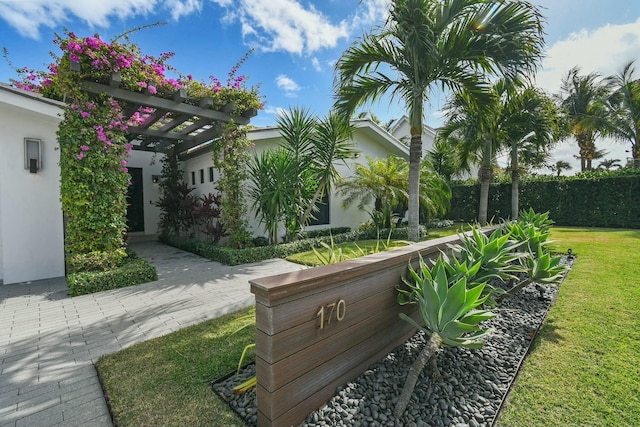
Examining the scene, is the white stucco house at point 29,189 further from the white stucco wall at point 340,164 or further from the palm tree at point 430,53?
the palm tree at point 430,53

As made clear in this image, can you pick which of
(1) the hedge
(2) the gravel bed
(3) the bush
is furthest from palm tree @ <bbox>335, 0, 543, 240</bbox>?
(3) the bush

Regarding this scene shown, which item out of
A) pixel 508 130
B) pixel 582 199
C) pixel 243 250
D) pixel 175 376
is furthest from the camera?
pixel 582 199

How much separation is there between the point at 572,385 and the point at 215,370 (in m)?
3.17

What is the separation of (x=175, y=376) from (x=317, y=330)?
152cm

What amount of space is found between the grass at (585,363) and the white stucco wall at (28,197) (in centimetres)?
823

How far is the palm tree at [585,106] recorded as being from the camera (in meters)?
17.8

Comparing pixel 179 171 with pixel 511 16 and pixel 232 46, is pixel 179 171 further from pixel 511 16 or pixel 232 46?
pixel 511 16

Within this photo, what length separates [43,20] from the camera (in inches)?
224

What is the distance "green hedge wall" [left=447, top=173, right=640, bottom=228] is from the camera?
1227cm

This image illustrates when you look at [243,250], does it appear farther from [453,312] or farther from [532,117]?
[532,117]

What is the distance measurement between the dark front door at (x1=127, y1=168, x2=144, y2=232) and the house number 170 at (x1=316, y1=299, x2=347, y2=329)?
12.3 metres

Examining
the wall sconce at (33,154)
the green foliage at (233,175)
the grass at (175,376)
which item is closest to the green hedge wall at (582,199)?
the green foliage at (233,175)

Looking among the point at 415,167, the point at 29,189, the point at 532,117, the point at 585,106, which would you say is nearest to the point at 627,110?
the point at 585,106

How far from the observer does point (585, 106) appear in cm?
2127
